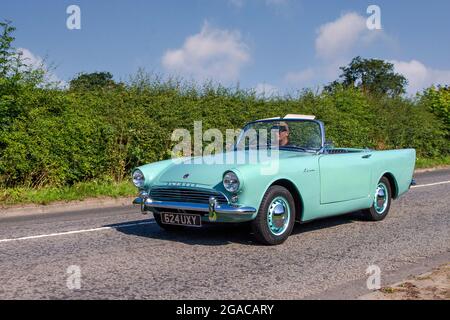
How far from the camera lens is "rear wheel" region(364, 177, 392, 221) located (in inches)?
330

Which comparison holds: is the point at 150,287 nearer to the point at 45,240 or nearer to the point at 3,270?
the point at 3,270

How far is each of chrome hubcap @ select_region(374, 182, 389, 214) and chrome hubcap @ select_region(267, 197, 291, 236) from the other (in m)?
2.36

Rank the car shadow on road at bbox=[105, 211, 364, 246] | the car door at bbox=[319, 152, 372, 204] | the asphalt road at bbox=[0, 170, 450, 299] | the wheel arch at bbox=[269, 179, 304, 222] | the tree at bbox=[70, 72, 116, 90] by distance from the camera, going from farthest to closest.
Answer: the tree at bbox=[70, 72, 116, 90], the car door at bbox=[319, 152, 372, 204], the car shadow on road at bbox=[105, 211, 364, 246], the wheel arch at bbox=[269, 179, 304, 222], the asphalt road at bbox=[0, 170, 450, 299]

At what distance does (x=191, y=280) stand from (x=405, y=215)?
5.15 m

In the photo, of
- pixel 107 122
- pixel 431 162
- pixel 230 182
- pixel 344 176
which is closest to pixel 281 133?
pixel 344 176

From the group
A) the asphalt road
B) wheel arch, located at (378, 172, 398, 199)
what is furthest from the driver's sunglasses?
wheel arch, located at (378, 172, 398, 199)

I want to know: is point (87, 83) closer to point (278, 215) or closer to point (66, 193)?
point (66, 193)

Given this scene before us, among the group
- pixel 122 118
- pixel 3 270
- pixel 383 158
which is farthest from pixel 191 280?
pixel 122 118

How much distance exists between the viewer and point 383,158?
332 inches

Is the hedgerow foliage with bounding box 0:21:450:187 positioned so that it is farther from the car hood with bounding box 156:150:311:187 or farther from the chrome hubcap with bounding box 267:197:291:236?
Result: the chrome hubcap with bounding box 267:197:291:236

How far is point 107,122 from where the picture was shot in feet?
44.0

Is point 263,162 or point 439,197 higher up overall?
point 263,162

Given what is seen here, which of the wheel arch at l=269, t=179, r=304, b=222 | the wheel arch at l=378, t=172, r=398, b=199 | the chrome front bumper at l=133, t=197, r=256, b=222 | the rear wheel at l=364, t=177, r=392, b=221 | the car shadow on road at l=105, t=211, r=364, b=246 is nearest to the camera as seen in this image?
the chrome front bumper at l=133, t=197, r=256, b=222

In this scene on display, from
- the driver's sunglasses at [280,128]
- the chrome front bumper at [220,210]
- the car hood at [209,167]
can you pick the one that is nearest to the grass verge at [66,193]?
the car hood at [209,167]
